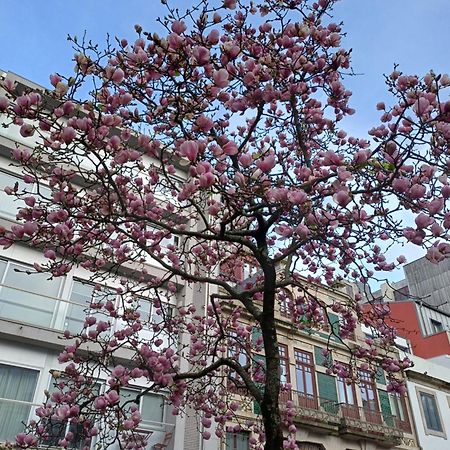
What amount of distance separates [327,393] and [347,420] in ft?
3.70

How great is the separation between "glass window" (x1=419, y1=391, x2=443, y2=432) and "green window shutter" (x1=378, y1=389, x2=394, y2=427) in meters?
1.75

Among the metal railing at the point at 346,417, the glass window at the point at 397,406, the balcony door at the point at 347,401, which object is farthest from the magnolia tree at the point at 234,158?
the glass window at the point at 397,406

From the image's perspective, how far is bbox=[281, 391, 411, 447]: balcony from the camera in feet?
50.8

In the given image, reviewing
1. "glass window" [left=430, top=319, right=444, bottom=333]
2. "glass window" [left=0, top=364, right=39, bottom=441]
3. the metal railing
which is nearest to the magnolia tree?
"glass window" [left=0, top=364, right=39, bottom=441]

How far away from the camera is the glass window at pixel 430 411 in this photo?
19109 mm

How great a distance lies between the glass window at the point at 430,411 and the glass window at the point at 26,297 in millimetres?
15890

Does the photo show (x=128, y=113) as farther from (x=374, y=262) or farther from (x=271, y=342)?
(x=374, y=262)

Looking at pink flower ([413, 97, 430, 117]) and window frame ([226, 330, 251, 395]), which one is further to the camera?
window frame ([226, 330, 251, 395])

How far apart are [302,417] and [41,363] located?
8.71 m

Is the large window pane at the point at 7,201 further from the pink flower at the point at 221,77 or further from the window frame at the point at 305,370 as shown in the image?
the window frame at the point at 305,370

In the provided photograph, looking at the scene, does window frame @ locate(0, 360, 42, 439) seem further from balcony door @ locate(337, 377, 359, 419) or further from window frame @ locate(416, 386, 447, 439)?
window frame @ locate(416, 386, 447, 439)

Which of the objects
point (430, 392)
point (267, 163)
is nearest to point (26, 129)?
point (267, 163)

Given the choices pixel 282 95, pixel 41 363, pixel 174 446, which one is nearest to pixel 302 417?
pixel 174 446

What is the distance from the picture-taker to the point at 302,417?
15117 mm
